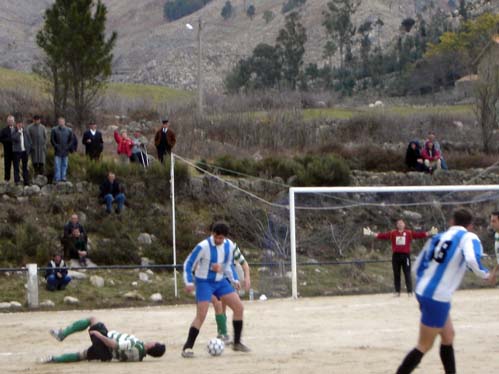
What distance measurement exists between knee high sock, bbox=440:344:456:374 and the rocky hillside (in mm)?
112828

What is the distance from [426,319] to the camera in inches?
414

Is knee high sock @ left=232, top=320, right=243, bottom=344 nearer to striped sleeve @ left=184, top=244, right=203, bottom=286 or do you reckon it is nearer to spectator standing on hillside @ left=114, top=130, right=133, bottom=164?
striped sleeve @ left=184, top=244, right=203, bottom=286

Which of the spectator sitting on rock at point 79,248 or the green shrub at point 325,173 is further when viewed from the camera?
the green shrub at point 325,173

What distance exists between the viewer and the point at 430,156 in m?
35.1

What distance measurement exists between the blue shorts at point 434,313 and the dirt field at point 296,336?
6.69 ft

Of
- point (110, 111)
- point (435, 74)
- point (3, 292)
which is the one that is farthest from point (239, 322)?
point (435, 74)

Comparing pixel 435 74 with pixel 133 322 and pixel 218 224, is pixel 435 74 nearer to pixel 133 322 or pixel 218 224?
pixel 133 322

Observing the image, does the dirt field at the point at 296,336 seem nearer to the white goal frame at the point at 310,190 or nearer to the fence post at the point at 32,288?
the white goal frame at the point at 310,190

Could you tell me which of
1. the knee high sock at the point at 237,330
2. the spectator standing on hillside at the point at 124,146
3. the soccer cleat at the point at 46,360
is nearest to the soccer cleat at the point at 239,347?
the knee high sock at the point at 237,330

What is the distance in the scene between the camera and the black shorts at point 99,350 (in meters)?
13.4

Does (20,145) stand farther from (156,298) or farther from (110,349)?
(110,349)

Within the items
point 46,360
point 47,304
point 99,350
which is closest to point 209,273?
point 99,350

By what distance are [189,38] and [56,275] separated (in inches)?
4796

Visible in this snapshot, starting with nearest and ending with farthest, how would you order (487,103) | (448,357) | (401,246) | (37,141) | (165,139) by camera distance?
(448,357) < (401,246) < (37,141) < (165,139) < (487,103)
